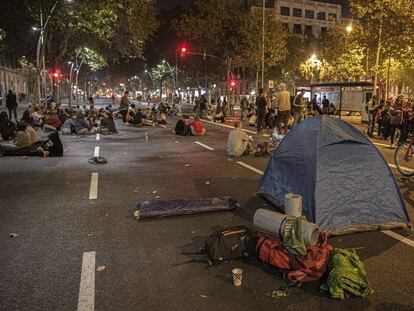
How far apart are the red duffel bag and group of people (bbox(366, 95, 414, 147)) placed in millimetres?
12072

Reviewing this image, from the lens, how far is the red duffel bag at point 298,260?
439 cm

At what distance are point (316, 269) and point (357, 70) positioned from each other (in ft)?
117

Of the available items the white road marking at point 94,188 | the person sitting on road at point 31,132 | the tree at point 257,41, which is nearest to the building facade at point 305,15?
the tree at point 257,41

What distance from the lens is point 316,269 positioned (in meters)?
4.38

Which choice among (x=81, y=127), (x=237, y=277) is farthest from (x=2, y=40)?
(x=237, y=277)

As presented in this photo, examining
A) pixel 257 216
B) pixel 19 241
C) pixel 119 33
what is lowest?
pixel 19 241

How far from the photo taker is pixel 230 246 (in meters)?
4.94

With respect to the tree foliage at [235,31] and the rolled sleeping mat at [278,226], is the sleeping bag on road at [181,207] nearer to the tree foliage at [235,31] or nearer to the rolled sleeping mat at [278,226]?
the rolled sleeping mat at [278,226]

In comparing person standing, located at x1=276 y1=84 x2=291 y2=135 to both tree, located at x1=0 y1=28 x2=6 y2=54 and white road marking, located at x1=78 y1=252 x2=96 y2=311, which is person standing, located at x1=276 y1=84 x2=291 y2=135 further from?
tree, located at x1=0 y1=28 x2=6 y2=54


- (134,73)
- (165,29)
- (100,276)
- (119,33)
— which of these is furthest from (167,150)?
(134,73)

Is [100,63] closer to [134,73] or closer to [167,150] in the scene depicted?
[167,150]

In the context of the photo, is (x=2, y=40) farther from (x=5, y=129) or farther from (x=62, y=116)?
(x=5, y=129)

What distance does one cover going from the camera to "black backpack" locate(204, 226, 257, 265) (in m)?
4.91

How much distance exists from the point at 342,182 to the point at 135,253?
2964 mm
